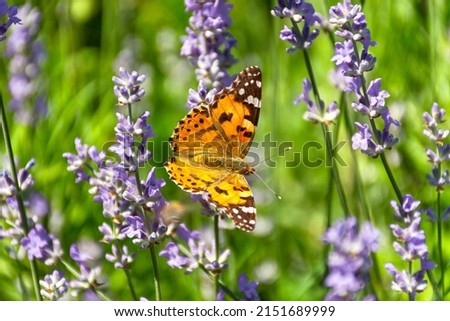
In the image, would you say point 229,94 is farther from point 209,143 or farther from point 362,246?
point 362,246

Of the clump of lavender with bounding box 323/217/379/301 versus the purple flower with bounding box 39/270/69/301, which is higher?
the clump of lavender with bounding box 323/217/379/301

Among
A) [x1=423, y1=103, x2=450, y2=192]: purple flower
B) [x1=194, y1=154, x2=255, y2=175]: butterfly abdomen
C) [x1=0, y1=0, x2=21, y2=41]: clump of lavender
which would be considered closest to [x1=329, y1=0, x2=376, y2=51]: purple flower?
[x1=423, y1=103, x2=450, y2=192]: purple flower

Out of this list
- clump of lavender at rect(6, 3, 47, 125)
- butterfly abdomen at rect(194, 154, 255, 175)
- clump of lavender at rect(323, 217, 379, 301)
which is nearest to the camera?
clump of lavender at rect(323, 217, 379, 301)

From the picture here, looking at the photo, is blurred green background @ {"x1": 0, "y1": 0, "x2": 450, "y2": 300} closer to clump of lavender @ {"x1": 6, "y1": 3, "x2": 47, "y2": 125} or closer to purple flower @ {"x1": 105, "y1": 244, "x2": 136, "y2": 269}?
clump of lavender @ {"x1": 6, "y1": 3, "x2": 47, "y2": 125}

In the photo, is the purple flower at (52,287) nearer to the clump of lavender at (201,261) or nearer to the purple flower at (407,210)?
the clump of lavender at (201,261)

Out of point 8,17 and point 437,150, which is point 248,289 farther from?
point 8,17

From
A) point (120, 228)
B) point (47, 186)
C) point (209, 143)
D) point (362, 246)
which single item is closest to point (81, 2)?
point (47, 186)

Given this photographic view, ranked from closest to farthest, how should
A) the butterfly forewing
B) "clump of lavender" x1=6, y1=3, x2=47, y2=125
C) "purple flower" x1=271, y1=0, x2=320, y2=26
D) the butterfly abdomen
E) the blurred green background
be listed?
"purple flower" x1=271, y1=0, x2=320, y2=26
the butterfly forewing
the butterfly abdomen
the blurred green background
"clump of lavender" x1=6, y1=3, x2=47, y2=125
